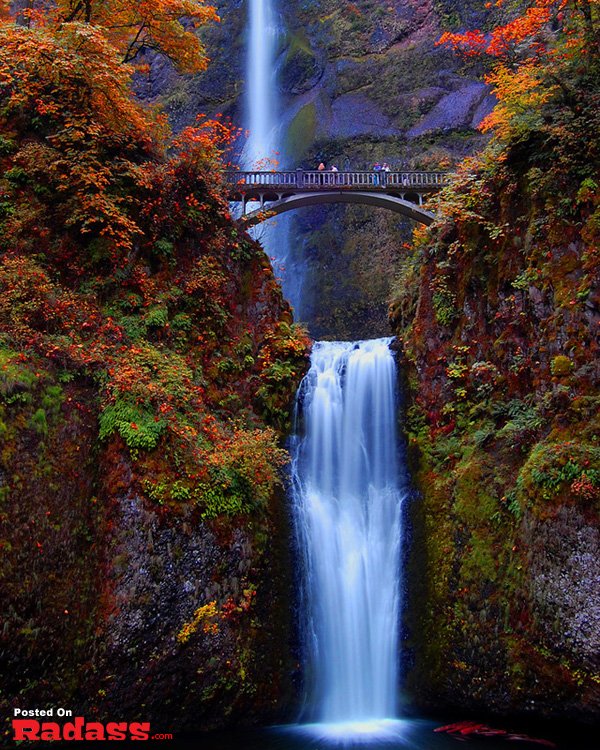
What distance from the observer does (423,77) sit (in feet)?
100

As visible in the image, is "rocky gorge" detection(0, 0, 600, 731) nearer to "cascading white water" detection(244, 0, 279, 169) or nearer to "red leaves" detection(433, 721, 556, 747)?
"red leaves" detection(433, 721, 556, 747)

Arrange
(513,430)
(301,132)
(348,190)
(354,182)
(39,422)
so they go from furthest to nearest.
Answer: (301,132) → (354,182) → (348,190) → (513,430) → (39,422)

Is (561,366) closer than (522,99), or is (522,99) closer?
(561,366)

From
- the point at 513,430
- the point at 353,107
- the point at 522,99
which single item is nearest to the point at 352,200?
the point at 522,99

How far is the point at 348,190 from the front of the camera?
19812 millimetres

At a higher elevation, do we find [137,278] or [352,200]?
[352,200]

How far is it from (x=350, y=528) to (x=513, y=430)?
367 cm

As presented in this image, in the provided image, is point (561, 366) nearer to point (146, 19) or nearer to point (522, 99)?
point (522, 99)

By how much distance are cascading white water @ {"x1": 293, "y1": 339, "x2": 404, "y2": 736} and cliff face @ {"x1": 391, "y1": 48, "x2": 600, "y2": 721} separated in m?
0.52

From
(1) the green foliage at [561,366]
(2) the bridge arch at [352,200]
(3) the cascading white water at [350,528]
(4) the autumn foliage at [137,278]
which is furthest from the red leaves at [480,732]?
(2) the bridge arch at [352,200]

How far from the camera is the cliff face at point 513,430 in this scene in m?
8.33

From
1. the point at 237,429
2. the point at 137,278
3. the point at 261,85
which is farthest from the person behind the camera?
the point at 261,85

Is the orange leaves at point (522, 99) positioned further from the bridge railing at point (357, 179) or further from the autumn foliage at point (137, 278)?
the bridge railing at point (357, 179)

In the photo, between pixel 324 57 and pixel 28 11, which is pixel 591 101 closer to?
pixel 28 11
